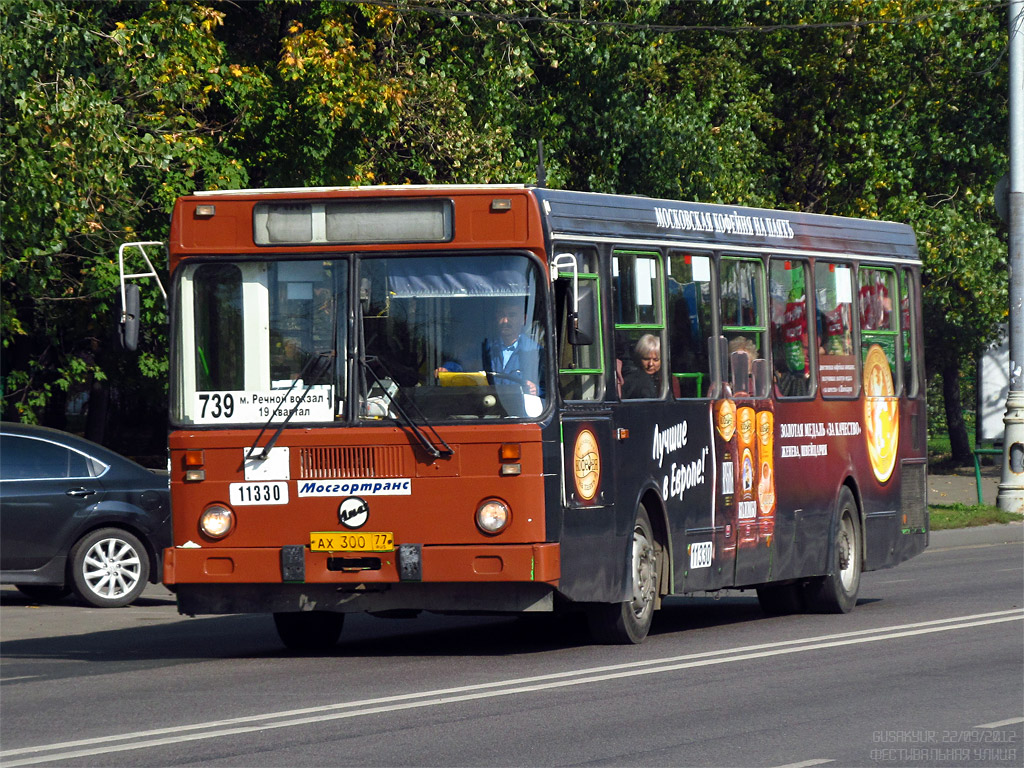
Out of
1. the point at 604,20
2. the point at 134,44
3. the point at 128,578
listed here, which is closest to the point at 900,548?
the point at 128,578

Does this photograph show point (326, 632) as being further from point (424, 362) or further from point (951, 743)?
point (951, 743)

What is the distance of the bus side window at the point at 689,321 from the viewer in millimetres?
12203

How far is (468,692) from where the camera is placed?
936 cm

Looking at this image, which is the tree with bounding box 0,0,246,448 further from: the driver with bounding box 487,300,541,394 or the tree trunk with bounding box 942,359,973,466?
the tree trunk with bounding box 942,359,973,466

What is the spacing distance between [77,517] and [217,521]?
5.09m

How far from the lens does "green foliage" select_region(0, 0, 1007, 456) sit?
17.3 metres

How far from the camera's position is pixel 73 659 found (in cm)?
1179

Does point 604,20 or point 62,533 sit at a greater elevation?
point 604,20

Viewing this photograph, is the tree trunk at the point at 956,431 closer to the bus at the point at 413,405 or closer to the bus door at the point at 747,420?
the bus door at the point at 747,420

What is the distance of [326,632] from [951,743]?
17.4 ft

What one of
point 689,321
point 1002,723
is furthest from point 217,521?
point 1002,723

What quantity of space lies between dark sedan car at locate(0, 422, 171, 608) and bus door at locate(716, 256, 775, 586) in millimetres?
5135

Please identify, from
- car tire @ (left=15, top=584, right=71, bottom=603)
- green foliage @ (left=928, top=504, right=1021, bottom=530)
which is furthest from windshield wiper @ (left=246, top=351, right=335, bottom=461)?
green foliage @ (left=928, top=504, right=1021, bottom=530)

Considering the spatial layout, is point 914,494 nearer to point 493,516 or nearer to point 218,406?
point 493,516
